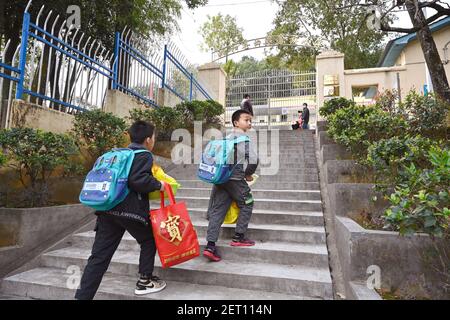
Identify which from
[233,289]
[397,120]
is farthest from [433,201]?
[397,120]

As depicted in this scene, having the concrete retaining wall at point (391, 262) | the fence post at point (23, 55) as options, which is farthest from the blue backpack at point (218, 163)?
the fence post at point (23, 55)

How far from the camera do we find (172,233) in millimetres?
2529

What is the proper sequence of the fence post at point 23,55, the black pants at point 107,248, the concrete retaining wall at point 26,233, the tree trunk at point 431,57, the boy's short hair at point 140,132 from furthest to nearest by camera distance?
the tree trunk at point 431,57, the fence post at point 23,55, the concrete retaining wall at point 26,233, the boy's short hair at point 140,132, the black pants at point 107,248

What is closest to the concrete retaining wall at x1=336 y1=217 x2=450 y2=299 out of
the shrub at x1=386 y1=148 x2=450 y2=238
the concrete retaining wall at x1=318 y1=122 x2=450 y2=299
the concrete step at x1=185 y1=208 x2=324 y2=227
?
the concrete retaining wall at x1=318 y1=122 x2=450 y2=299

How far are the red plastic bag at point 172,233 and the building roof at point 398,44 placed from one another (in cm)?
1131

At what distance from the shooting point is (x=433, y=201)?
6.21 ft

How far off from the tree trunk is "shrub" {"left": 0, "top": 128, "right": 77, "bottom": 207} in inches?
234

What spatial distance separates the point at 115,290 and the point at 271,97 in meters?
10.4

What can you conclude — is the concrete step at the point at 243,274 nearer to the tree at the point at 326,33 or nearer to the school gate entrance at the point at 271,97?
the school gate entrance at the point at 271,97

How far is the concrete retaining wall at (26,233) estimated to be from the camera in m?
3.13

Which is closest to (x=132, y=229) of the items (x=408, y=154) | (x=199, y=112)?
(x=408, y=154)

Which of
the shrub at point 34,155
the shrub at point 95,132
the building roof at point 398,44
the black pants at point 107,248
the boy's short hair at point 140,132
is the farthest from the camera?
the building roof at point 398,44

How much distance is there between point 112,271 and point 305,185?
3.15 metres
